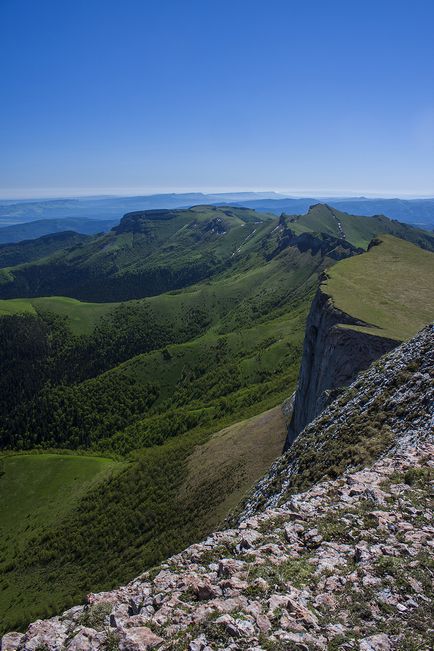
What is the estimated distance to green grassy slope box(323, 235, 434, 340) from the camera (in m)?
58.3

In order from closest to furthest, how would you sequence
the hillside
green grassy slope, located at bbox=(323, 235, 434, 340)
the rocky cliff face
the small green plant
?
the small green plant → the rocky cliff face → the hillside → green grassy slope, located at bbox=(323, 235, 434, 340)

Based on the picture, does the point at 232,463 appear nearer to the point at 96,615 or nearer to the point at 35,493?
the point at 96,615

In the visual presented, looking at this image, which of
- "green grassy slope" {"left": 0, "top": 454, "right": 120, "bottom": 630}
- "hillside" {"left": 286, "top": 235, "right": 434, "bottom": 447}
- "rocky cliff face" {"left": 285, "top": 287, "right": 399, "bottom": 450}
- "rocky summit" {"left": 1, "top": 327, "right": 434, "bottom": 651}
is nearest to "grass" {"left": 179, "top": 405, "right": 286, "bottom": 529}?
"hillside" {"left": 286, "top": 235, "right": 434, "bottom": 447}

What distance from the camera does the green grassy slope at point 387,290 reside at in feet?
191

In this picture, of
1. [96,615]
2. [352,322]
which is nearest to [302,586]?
[96,615]

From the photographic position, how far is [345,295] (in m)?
66.5

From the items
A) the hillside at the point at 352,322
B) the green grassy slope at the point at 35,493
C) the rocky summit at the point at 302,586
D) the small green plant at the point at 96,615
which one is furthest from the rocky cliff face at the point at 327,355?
the green grassy slope at the point at 35,493

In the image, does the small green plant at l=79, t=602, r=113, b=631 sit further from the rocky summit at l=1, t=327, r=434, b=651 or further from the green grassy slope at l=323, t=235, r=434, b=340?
the green grassy slope at l=323, t=235, r=434, b=340

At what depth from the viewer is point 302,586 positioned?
533 inches

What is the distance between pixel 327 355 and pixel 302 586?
45.1m

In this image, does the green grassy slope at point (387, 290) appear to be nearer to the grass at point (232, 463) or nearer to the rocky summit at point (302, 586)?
the grass at point (232, 463)

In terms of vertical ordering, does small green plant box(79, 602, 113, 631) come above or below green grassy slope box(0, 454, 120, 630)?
above

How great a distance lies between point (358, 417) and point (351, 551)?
15.1 m

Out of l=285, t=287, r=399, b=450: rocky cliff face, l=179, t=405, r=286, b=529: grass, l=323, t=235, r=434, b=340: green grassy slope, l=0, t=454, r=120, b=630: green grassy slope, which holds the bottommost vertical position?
l=0, t=454, r=120, b=630: green grassy slope
